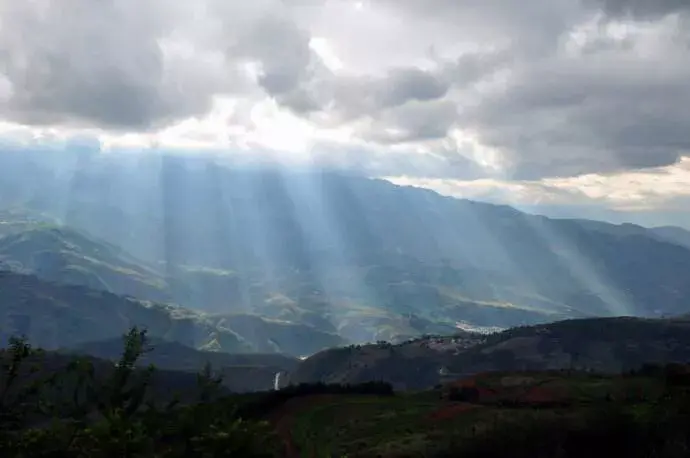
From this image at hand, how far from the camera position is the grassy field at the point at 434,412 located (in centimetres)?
9012

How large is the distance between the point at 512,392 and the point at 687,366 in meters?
32.3

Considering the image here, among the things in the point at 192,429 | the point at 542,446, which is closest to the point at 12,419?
the point at 192,429

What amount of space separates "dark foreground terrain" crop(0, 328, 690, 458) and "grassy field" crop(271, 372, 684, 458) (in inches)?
12.1

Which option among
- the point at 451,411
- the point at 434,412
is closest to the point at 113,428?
the point at 451,411

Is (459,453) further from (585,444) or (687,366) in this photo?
(687,366)

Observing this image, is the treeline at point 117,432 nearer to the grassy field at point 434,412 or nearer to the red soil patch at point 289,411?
the grassy field at point 434,412

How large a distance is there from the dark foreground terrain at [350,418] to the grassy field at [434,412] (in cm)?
31

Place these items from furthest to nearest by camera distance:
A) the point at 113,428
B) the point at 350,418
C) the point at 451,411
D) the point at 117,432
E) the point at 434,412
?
the point at 350,418 < the point at 434,412 < the point at 451,411 < the point at 113,428 < the point at 117,432

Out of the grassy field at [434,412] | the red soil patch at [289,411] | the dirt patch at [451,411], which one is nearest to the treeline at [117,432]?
the grassy field at [434,412]

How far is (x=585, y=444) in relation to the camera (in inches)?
3147

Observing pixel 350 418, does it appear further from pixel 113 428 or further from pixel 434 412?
pixel 113 428

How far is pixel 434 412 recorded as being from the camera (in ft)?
376

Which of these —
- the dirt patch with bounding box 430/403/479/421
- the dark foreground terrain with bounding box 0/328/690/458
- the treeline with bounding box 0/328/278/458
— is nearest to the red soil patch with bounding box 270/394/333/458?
the dark foreground terrain with bounding box 0/328/690/458

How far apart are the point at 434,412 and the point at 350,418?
47.4 feet
